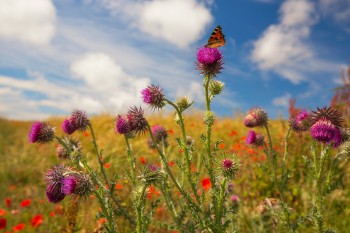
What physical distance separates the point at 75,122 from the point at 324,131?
248 cm

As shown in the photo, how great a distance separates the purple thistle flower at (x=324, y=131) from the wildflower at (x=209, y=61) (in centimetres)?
105

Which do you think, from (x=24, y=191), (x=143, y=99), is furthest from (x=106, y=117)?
(x=143, y=99)

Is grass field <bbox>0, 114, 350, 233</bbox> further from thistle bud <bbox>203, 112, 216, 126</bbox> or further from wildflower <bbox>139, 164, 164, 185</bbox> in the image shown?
thistle bud <bbox>203, 112, 216, 126</bbox>

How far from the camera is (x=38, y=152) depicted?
1460 cm

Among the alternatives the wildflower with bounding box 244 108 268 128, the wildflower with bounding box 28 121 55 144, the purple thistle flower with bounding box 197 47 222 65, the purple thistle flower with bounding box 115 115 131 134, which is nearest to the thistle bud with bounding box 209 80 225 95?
the purple thistle flower with bounding box 197 47 222 65

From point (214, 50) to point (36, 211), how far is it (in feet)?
19.7

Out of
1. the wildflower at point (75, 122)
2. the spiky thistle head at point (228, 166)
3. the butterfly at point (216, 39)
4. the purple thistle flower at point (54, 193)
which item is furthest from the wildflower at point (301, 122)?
the purple thistle flower at point (54, 193)

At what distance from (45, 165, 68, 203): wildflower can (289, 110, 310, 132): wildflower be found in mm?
2555

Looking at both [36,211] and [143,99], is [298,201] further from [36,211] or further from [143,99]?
[36,211]

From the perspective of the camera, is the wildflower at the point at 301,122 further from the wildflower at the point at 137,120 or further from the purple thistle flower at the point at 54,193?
the purple thistle flower at the point at 54,193

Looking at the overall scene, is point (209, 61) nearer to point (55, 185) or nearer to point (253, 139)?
point (253, 139)

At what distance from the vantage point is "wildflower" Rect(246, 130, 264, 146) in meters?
4.59

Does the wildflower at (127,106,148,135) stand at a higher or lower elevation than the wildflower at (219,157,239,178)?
higher

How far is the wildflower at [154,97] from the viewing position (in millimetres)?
3514
